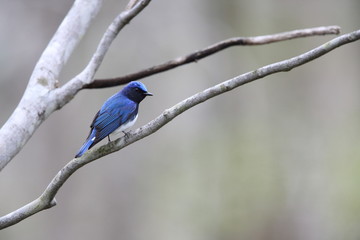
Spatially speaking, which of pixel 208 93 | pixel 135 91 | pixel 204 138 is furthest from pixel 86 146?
pixel 204 138

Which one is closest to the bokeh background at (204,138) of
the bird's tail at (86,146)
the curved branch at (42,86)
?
the curved branch at (42,86)

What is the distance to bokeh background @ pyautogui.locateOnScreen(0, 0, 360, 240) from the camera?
10.5 meters

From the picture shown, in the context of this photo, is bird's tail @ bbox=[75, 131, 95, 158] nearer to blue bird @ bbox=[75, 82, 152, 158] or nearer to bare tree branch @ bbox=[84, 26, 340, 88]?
blue bird @ bbox=[75, 82, 152, 158]

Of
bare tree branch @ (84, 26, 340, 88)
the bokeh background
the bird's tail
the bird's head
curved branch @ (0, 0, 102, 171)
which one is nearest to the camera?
the bird's tail

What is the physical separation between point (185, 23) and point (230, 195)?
140 inches

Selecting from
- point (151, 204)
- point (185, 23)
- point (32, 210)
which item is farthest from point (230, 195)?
point (32, 210)

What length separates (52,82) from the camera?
4223 mm

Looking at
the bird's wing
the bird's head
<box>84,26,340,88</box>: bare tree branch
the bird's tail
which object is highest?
<box>84,26,340,88</box>: bare tree branch

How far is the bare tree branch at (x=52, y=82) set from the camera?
388cm

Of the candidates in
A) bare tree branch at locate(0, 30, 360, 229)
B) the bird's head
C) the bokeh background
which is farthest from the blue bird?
the bokeh background

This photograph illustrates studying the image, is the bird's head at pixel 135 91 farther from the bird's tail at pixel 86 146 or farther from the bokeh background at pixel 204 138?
the bokeh background at pixel 204 138

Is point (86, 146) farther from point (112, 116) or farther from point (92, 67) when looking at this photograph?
point (92, 67)

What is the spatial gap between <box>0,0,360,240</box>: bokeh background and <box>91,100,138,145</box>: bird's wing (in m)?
5.66

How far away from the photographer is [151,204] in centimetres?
1219
